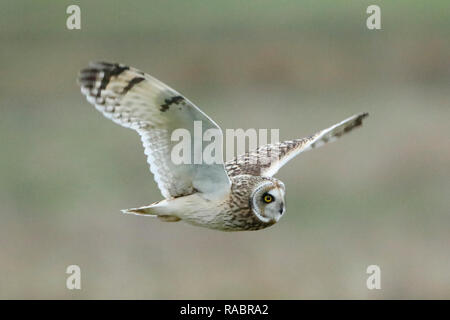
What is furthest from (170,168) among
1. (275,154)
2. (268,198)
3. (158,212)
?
(275,154)

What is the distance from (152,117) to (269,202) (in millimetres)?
491

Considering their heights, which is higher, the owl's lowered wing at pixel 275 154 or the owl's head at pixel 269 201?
the owl's lowered wing at pixel 275 154

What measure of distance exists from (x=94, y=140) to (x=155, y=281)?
3384 millimetres

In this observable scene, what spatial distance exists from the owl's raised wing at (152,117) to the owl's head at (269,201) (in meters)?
0.12

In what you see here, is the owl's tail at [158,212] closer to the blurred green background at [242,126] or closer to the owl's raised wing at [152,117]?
the owl's raised wing at [152,117]

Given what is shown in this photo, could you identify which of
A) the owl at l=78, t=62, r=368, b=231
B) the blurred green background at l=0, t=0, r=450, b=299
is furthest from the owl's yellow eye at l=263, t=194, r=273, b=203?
the blurred green background at l=0, t=0, r=450, b=299

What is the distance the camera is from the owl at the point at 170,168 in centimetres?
388

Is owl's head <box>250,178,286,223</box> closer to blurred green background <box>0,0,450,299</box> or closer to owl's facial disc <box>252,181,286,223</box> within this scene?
owl's facial disc <box>252,181,286,223</box>

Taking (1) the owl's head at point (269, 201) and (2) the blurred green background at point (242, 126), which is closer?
(1) the owl's head at point (269, 201)

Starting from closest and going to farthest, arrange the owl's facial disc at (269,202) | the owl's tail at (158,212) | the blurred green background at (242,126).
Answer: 1. the owl's tail at (158,212)
2. the owl's facial disc at (269,202)
3. the blurred green background at (242,126)

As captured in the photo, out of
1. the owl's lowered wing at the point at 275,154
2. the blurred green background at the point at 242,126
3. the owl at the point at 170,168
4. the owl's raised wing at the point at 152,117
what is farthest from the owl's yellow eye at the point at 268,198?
the blurred green background at the point at 242,126

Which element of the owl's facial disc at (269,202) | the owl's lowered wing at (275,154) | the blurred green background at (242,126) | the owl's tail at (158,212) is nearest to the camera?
the owl's tail at (158,212)

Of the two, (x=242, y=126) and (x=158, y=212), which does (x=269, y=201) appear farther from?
(x=242, y=126)

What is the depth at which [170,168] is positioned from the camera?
156 inches
